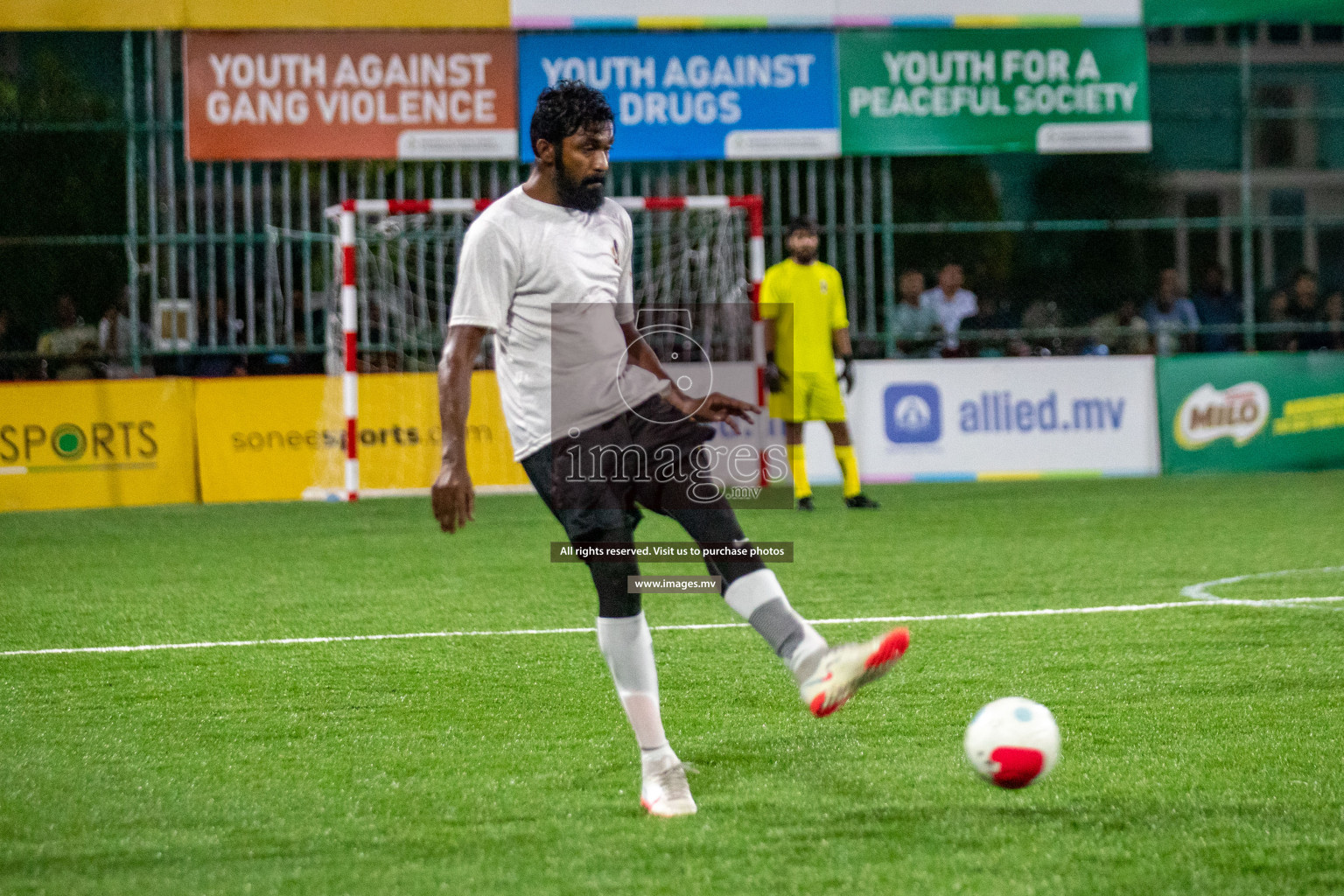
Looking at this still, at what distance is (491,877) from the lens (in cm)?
345

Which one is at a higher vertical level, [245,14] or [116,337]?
[245,14]

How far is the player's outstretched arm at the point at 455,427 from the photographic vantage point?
13.1 feet

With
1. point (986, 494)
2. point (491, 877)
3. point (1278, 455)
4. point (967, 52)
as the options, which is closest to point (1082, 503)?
point (986, 494)

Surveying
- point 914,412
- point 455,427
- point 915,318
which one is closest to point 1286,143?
point 915,318

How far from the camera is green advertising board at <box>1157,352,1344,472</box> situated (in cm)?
1492

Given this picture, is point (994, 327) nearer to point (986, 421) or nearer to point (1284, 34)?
point (986, 421)

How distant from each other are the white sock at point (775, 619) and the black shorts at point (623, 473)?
0.22m

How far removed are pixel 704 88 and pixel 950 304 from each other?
10.3 feet

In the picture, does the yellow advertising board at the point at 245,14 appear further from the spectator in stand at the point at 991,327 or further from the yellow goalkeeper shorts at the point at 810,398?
the spectator in stand at the point at 991,327

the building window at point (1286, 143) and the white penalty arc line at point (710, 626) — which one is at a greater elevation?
the building window at point (1286, 143)

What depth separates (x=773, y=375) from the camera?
12.2m

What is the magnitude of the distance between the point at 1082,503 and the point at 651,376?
8745mm

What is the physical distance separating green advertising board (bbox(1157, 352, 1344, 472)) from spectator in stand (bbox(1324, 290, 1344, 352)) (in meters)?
0.89

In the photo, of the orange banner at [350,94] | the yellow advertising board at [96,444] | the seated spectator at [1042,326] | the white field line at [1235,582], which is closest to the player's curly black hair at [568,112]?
the white field line at [1235,582]
